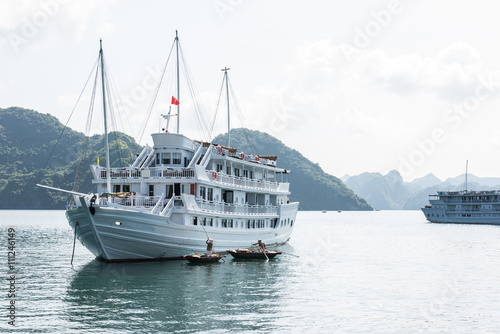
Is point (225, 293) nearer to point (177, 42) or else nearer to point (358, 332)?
point (358, 332)

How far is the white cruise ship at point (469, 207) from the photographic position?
117 meters

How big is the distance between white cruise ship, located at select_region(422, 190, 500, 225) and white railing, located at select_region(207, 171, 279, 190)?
266ft

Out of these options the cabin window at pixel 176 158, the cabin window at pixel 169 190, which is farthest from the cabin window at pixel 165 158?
the cabin window at pixel 169 190

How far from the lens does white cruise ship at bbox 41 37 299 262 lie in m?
34.6

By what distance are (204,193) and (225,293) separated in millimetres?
14328

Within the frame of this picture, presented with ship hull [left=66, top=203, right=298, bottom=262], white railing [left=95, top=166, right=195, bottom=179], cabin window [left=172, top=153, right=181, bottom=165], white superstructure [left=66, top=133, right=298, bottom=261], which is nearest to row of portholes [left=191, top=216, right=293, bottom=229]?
white superstructure [left=66, top=133, right=298, bottom=261]

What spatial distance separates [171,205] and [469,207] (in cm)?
10178

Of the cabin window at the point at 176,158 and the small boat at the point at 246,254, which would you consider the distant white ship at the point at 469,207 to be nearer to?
the small boat at the point at 246,254

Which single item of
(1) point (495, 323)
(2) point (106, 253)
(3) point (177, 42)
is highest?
(3) point (177, 42)

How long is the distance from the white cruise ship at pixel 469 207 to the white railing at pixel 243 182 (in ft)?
266

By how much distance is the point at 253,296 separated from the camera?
28016mm

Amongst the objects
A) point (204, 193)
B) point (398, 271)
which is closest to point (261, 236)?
point (204, 193)

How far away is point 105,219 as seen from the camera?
1334 inches

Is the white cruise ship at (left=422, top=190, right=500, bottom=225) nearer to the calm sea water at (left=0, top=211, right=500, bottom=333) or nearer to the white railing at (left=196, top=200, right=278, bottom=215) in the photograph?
the calm sea water at (left=0, top=211, right=500, bottom=333)
